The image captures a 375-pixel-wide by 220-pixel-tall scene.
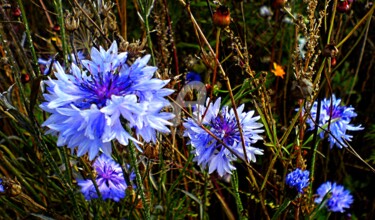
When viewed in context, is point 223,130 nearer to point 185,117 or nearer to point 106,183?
point 185,117

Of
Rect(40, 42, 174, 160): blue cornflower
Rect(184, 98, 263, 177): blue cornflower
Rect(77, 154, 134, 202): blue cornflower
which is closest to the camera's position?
Rect(40, 42, 174, 160): blue cornflower

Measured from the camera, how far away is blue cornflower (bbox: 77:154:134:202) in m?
1.11

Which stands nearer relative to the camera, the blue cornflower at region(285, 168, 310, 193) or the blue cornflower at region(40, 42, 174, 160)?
the blue cornflower at region(40, 42, 174, 160)

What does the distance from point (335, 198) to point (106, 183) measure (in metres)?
0.59

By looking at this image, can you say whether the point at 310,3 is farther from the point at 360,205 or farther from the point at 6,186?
the point at 360,205

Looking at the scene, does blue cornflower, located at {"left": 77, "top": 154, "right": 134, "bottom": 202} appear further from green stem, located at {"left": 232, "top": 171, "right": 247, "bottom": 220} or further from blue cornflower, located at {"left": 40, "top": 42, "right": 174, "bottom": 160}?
blue cornflower, located at {"left": 40, "top": 42, "right": 174, "bottom": 160}

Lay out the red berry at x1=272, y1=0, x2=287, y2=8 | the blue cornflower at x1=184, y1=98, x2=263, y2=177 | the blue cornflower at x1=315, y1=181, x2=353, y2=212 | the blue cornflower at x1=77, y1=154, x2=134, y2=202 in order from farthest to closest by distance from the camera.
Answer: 1. the blue cornflower at x1=315, y1=181, x2=353, y2=212
2. the blue cornflower at x1=77, y1=154, x2=134, y2=202
3. the red berry at x1=272, y1=0, x2=287, y2=8
4. the blue cornflower at x1=184, y1=98, x2=263, y2=177

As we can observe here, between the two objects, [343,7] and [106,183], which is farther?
[106,183]

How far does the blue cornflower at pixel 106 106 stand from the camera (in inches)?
25.1

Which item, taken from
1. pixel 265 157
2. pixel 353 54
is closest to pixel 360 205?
pixel 265 157

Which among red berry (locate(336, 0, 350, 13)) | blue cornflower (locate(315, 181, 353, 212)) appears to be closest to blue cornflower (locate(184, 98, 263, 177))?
red berry (locate(336, 0, 350, 13))

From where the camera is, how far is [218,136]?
2.90 ft

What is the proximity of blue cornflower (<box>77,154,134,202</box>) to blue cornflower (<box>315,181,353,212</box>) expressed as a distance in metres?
0.51

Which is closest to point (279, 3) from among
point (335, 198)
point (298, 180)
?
point (298, 180)
